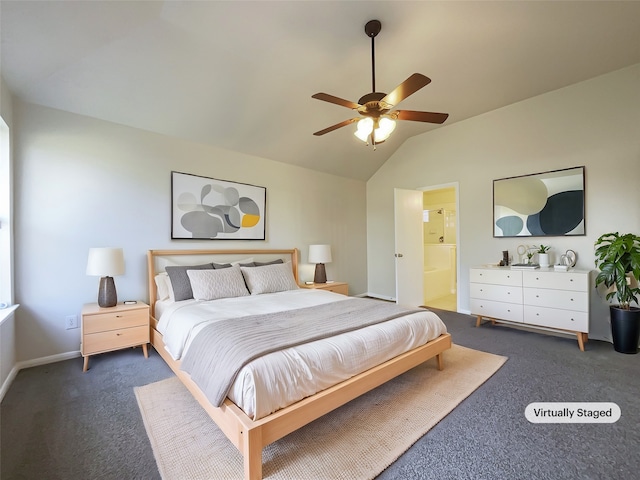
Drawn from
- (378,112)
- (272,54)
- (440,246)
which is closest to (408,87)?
(378,112)

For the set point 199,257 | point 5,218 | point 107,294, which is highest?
point 5,218

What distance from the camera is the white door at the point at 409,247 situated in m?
4.70

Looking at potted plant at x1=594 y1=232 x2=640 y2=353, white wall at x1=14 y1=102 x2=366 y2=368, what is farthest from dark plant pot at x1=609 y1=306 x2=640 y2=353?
white wall at x1=14 y1=102 x2=366 y2=368

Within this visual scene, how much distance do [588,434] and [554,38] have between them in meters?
3.32

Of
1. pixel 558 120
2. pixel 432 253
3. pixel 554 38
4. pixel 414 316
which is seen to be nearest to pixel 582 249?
pixel 558 120

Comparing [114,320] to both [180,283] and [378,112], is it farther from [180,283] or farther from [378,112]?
[378,112]

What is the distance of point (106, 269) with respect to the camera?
268 cm

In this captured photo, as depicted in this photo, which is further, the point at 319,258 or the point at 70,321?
the point at 319,258

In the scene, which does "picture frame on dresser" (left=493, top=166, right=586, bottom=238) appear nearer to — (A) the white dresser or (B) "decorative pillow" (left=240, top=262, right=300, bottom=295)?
(A) the white dresser

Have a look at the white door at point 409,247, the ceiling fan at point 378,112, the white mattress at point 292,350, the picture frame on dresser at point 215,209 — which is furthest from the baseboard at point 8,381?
the white door at point 409,247

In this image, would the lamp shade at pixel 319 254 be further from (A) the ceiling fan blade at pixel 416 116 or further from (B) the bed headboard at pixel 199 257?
(A) the ceiling fan blade at pixel 416 116

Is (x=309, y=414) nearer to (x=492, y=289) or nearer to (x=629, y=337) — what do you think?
(x=492, y=289)

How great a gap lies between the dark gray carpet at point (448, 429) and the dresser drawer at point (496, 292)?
0.87 m

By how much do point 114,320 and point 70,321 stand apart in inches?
22.6
